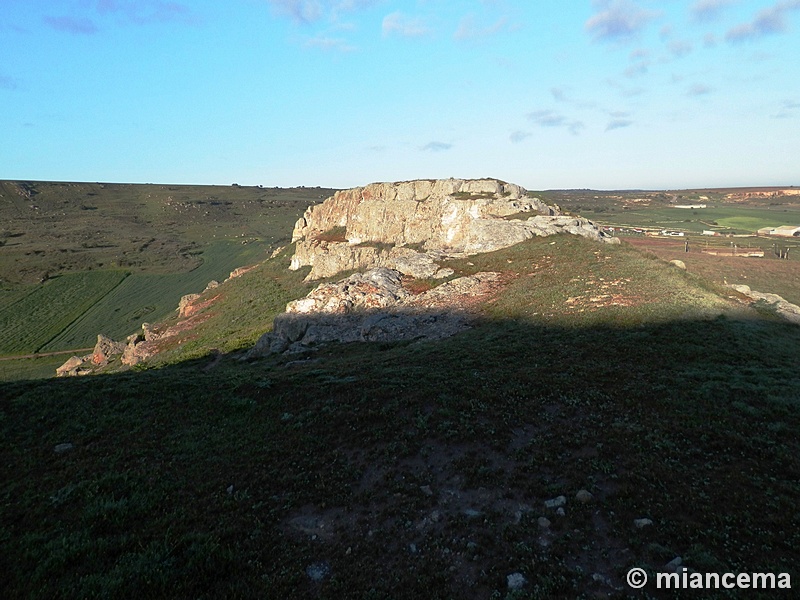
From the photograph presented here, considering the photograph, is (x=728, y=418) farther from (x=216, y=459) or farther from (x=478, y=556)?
(x=216, y=459)

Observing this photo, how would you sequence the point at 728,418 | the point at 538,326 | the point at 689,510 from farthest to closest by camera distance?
the point at 538,326, the point at 728,418, the point at 689,510

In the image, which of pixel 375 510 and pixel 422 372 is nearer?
pixel 375 510

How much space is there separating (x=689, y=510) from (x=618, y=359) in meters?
→ 10.4

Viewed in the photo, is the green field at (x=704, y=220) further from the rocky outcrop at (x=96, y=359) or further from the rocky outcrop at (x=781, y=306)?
the rocky outcrop at (x=96, y=359)

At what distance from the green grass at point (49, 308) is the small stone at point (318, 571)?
247 ft

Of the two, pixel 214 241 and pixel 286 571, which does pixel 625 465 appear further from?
pixel 214 241

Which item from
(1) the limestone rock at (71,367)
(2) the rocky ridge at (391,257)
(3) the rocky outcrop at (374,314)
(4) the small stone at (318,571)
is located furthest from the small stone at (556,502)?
(1) the limestone rock at (71,367)

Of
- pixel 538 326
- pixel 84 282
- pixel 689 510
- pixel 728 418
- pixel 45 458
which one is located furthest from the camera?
pixel 84 282

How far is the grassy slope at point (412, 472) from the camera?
768cm

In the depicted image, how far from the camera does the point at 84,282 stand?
10138 centimetres

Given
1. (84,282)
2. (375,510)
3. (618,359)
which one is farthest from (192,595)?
(84,282)

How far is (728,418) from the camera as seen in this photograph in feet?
42.7

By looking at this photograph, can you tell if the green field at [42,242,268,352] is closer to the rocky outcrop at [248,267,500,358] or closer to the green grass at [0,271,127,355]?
the green grass at [0,271,127,355]

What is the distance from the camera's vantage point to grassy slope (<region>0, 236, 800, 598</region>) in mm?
7676
